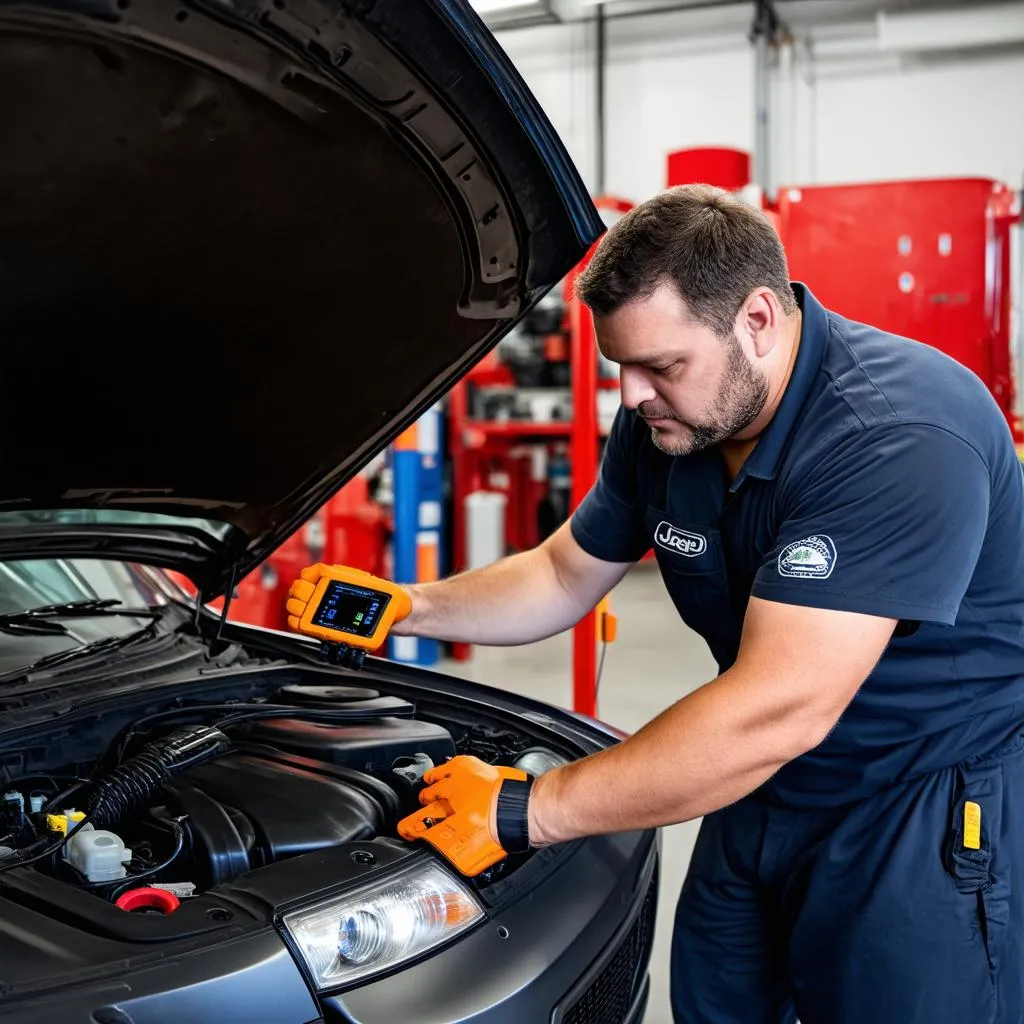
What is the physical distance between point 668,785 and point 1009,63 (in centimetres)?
837

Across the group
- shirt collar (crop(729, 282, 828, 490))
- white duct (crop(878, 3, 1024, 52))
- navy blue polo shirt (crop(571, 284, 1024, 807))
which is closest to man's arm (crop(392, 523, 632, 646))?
navy blue polo shirt (crop(571, 284, 1024, 807))

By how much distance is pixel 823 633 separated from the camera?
133 centimetres

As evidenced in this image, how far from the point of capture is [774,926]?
5.77 ft

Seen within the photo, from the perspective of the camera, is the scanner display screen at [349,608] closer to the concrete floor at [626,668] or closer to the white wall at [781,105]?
the concrete floor at [626,668]

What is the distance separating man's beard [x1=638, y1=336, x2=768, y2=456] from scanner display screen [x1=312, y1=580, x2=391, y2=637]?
606 mm

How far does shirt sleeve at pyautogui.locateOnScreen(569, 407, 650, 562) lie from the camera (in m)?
1.86

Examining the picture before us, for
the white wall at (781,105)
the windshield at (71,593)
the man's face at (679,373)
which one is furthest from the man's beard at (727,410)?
the white wall at (781,105)

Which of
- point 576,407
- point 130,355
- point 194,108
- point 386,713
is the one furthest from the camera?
point 576,407

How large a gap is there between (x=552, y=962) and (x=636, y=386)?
0.72 m

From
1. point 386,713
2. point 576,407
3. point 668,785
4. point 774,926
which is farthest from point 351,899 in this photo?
point 576,407

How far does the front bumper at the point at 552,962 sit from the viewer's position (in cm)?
118

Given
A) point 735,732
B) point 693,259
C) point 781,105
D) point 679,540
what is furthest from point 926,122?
point 735,732

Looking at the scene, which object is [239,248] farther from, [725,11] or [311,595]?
[725,11]

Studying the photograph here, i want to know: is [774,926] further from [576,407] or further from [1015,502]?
[576,407]
